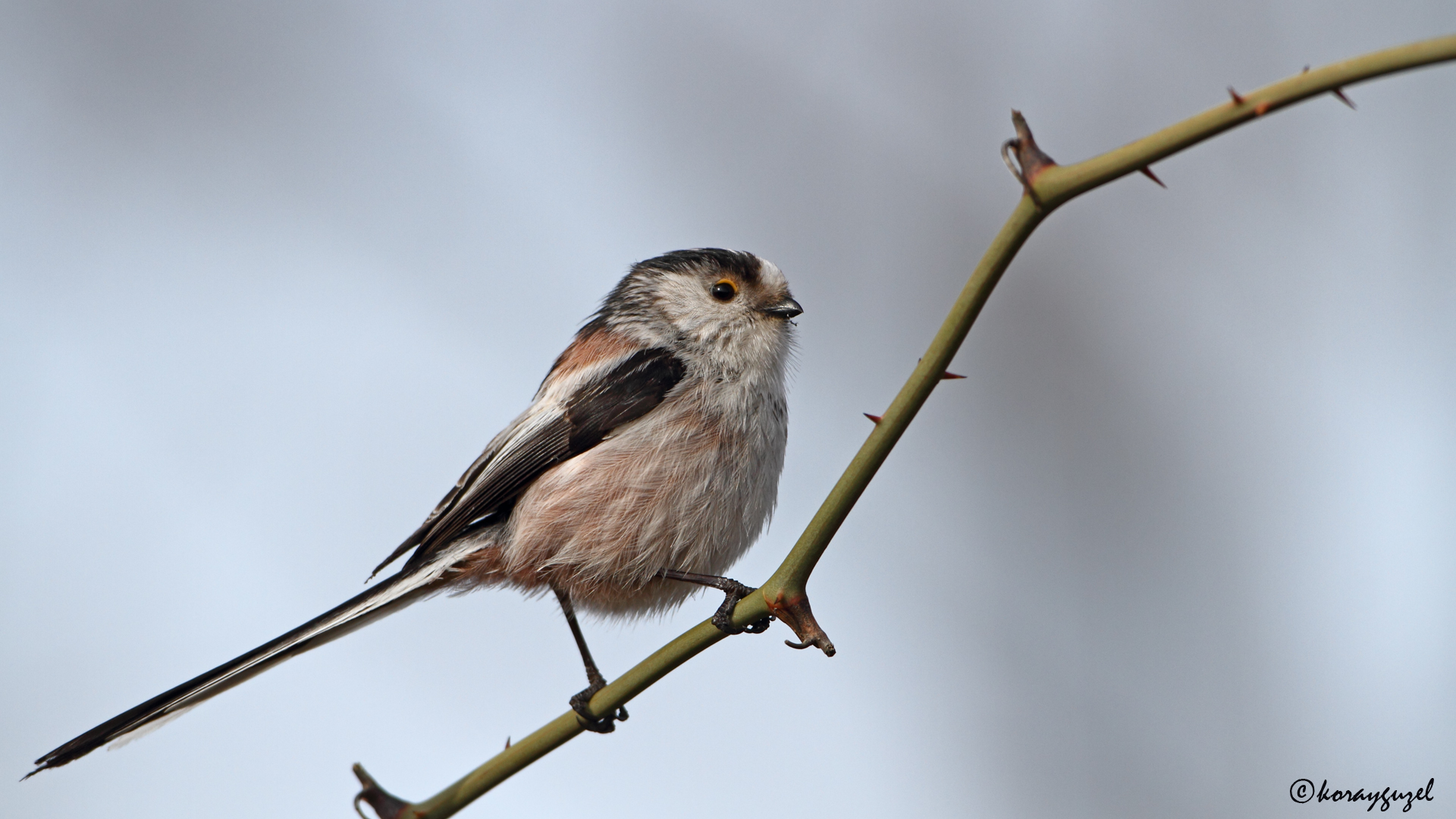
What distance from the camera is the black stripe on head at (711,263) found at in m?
3.54

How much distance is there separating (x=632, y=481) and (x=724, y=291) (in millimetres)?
842

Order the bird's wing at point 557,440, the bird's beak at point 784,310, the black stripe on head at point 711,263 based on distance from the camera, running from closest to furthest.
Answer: the bird's wing at point 557,440
the bird's beak at point 784,310
the black stripe on head at point 711,263

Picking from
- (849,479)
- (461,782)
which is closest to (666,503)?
(461,782)

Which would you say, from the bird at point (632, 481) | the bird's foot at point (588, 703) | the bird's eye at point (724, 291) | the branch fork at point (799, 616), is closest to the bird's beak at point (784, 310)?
the bird at point (632, 481)

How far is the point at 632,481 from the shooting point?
304 centimetres

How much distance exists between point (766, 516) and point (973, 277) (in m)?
1.88

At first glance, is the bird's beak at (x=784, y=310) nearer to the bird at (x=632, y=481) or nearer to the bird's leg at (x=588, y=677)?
the bird at (x=632, y=481)

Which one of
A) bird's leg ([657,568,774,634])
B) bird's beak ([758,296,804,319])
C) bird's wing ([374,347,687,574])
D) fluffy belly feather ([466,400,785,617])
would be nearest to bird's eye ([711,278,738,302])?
bird's beak ([758,296,804,319])

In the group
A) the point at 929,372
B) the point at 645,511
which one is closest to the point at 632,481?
the point at 645,511

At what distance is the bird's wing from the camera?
10.5ft

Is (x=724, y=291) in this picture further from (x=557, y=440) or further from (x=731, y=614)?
(x=731, y=614)

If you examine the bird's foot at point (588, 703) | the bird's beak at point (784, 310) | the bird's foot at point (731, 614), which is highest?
the bird's beak at point (784, 310)

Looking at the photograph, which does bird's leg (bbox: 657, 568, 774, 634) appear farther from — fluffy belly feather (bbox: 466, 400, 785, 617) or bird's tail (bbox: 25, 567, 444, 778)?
bird's tail (bbox: 25, 567, 444, 778)

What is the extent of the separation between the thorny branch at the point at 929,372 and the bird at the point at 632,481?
0.80m
